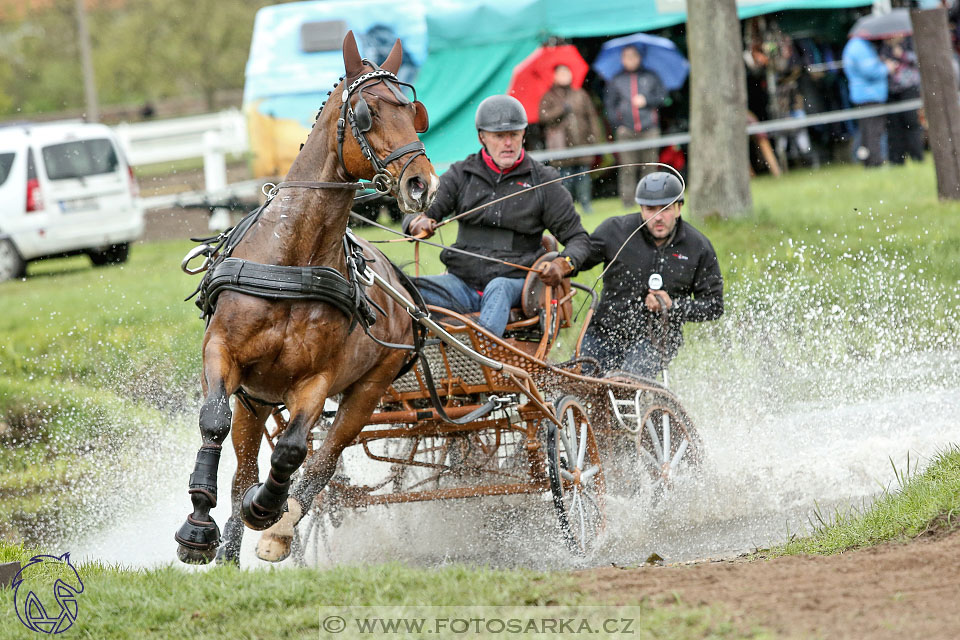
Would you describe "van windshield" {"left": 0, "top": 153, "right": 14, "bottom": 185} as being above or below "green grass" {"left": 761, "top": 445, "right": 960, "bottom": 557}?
above

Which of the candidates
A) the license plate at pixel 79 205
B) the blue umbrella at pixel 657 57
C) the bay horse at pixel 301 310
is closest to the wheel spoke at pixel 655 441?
the bay horse at pixel 301 310

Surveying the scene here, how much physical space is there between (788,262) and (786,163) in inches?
297

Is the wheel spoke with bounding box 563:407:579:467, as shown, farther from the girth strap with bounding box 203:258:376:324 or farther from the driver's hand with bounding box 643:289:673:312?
the girth strap with bounding box 203:258:376:324

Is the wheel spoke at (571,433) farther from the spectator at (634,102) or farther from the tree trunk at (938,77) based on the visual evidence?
the spectator at (634,102)

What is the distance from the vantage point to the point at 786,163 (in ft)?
56.8

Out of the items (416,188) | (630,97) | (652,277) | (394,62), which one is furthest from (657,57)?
(416,188)

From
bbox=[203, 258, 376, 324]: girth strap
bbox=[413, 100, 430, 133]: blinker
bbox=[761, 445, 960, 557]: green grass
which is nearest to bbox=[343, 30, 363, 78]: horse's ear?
bbox=[413, 100, 430, 133]: blinker

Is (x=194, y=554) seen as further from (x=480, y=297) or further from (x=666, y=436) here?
(x=666, y=436)

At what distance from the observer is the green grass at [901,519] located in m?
4.95

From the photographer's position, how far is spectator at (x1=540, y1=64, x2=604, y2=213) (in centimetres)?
1347

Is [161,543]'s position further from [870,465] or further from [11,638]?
[870,465]

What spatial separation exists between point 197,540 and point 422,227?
2.18 meters

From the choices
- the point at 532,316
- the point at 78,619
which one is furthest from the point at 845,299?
the point at 78,619

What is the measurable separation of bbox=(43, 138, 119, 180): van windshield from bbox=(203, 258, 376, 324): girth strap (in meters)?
10.8
